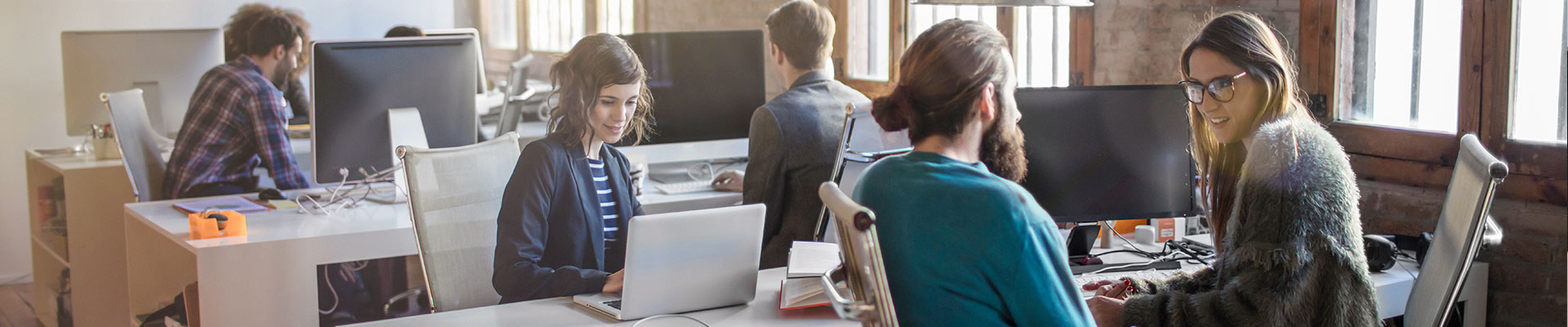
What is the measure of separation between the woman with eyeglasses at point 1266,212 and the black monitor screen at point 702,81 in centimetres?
184

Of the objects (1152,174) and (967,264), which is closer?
(967,264)

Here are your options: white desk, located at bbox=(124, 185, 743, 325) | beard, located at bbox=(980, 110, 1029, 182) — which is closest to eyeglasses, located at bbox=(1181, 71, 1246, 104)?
beard, located at bbox=(980, 110, 1029, 182)

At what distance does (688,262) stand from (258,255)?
1341 mm

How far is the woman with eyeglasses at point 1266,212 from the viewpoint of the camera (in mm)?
1692

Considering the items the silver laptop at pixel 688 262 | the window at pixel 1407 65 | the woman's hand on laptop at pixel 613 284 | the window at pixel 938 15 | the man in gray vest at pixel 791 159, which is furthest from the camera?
the window at pixel 938 15

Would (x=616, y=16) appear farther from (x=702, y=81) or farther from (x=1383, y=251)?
(x=1383, y=251)

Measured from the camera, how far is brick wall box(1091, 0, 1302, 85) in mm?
3020

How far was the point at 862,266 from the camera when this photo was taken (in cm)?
138

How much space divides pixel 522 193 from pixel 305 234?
890 mm

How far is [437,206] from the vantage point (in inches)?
92.4

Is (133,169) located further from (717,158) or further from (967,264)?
(967,264)

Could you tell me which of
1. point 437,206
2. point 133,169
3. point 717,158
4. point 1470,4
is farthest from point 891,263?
point 133,169

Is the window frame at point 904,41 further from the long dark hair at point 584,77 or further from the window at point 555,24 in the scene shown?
the window at point 555,24

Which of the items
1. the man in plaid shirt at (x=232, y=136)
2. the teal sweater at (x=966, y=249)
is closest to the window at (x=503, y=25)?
the man in plaid shirt at (x=232, y=136)
